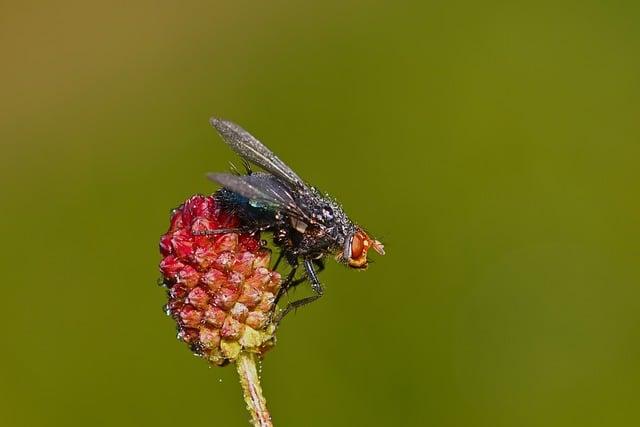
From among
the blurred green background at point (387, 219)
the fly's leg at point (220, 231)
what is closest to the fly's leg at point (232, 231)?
the fly's leg at point (220, 231)

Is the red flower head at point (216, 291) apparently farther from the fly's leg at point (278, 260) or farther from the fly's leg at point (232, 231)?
the fly's leg at point (278, 260)

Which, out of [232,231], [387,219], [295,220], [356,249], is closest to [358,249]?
[356,249]

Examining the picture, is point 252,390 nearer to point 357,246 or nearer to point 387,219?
point 357,246

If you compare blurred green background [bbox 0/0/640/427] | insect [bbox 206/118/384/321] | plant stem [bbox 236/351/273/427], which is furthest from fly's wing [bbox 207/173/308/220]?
blurred green background [bbox 0/0/640/427]

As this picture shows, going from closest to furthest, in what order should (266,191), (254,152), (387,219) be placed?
(266,191) → (254,152) → (387,219)

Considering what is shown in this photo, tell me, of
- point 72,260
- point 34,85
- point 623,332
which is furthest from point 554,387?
point 34,85

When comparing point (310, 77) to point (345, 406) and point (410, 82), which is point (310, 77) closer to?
point (410, 82)
